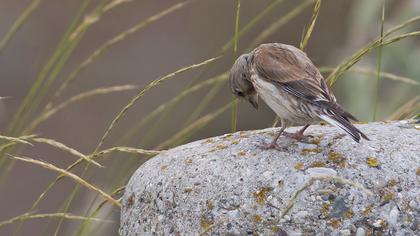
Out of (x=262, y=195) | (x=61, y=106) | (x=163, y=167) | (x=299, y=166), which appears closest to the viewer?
(x=262, y=195)

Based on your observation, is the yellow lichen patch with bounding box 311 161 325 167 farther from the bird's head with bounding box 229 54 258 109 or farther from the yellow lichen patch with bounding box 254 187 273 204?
the bird's head with bounding box 229 54 258 109

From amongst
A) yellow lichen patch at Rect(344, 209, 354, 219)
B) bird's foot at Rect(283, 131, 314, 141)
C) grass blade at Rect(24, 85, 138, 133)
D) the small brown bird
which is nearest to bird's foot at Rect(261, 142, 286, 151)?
the small brown bird

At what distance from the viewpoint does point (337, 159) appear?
2.90 metres

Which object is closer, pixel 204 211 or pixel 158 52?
pixel 204 211

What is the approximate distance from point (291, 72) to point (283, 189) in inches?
27.2

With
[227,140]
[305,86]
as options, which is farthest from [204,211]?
[305,86]

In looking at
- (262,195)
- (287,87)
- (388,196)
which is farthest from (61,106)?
(388,196)

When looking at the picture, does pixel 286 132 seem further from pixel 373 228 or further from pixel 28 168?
pixel 28 168

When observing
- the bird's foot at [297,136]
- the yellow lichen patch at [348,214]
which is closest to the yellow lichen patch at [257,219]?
the yellow lichen patch at [348,214]

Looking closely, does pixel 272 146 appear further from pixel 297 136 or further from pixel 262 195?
pixel 262 195

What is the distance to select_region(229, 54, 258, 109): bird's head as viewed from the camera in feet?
11.8

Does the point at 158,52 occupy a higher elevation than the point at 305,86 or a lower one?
lower

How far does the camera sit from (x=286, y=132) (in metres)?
3.30

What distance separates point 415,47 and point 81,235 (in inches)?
Result: 146
